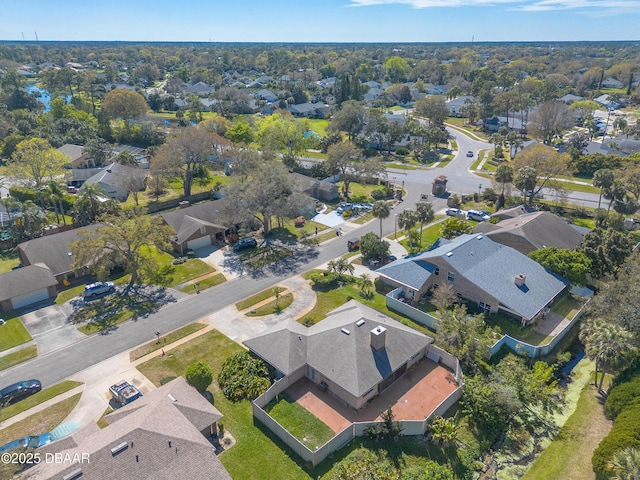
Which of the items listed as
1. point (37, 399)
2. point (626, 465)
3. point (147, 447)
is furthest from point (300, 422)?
point (37, 399)

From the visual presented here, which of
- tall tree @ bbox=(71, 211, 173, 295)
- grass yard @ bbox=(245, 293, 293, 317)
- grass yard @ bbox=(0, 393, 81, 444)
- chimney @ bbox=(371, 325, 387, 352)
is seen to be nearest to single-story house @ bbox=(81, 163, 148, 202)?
tall tree @ bbox=(71, 211, 173, 295)

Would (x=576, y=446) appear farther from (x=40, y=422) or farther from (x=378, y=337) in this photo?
(x=40, y=422)

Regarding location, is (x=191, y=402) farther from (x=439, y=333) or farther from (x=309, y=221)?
(x=309, y=221)

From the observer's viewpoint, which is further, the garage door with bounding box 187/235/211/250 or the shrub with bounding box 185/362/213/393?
the garage door with bounding box 187/235/211/250

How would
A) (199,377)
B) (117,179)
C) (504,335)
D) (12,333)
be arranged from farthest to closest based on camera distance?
Answer: (117,179)
(12,333)
(504,335)
(199,377)

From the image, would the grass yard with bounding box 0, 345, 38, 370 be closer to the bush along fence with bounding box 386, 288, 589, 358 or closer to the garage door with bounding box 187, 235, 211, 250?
the garage door with bounding box 187, 235, 211, 250

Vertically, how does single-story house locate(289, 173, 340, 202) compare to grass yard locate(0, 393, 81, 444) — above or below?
above
